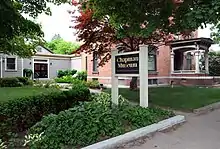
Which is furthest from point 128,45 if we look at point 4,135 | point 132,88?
point 4,135

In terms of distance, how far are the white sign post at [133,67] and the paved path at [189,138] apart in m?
1.52

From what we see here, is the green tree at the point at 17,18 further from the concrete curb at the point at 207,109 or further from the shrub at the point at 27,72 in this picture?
the shrub at the point at 27,72

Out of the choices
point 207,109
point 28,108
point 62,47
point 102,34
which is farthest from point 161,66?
point 62,47

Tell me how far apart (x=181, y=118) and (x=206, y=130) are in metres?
0.96

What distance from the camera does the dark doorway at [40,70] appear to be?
33.5 meters

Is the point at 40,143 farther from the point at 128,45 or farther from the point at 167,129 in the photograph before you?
the point at 128,45

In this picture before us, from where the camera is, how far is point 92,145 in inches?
215

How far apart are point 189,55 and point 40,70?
18.2 meters

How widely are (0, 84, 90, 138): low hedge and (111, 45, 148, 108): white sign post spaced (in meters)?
1.67

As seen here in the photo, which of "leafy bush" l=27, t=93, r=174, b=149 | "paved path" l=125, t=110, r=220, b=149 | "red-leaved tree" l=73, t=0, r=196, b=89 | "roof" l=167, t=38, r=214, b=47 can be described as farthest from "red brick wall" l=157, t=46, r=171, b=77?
"leafy bush" l=27, t=93, r=174, b=149

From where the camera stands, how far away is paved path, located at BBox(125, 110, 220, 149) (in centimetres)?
579

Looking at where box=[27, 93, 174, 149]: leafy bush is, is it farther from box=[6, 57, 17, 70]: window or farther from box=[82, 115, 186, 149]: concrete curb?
box=[6, 57, 17, 70]: window

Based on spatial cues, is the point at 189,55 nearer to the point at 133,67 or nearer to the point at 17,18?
the point at 133,67

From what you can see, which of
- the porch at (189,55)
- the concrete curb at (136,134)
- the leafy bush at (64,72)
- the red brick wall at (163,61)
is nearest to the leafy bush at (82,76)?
the leafy bush at (64,72)
